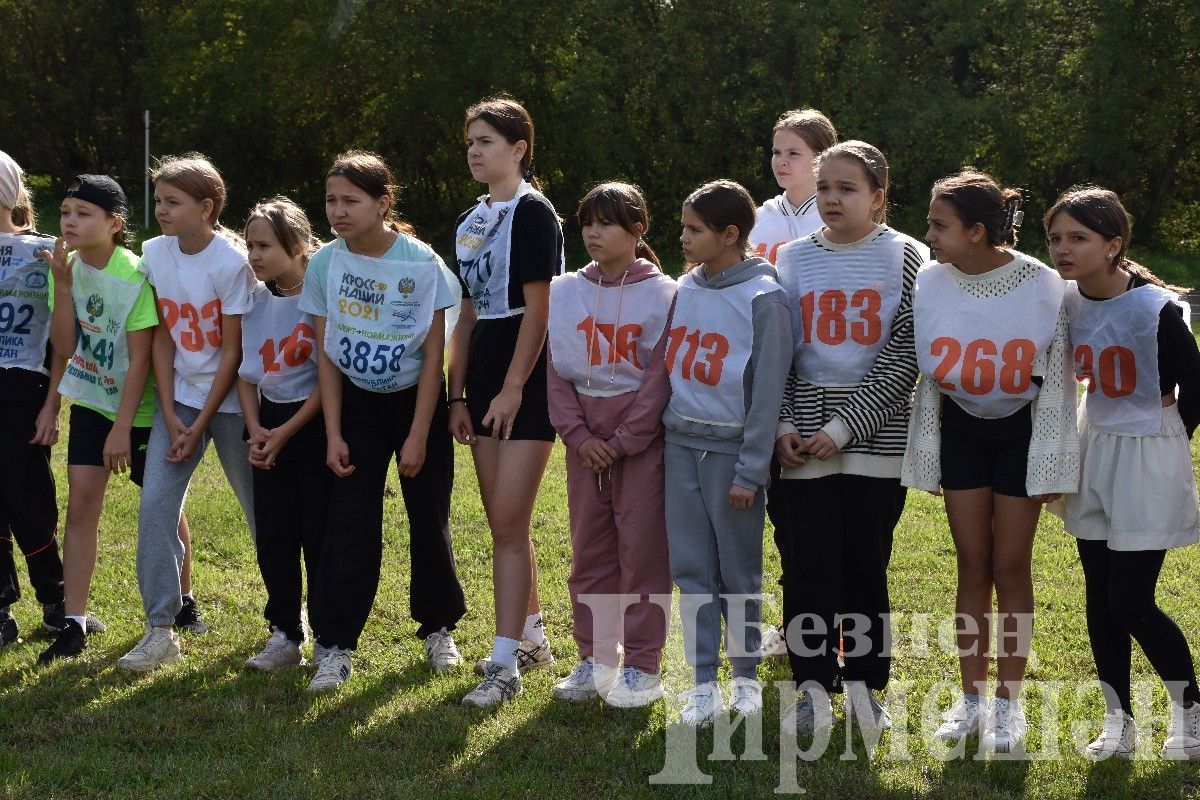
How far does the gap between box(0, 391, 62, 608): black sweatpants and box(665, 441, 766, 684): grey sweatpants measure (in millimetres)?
2436

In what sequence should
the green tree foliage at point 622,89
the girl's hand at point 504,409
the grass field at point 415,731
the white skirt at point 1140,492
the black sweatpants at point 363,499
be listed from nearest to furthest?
→ the grass field at point 415,731 → the white skirt at point 1140,492 → the girl's hand at point 504,409 → the black sweatpants at point 363,499 → the green tree foliage at point 622,89

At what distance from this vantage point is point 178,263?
188 inches

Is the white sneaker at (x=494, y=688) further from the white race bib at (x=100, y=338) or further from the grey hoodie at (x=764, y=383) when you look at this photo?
the white race bib at (x=100, y=338)

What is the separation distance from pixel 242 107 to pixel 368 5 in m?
3.66

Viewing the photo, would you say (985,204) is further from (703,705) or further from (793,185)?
(703,705)

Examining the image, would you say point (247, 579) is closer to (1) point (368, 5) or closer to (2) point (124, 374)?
(2) point (124, 374)

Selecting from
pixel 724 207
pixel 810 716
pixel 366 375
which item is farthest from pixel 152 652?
pixel 724 207

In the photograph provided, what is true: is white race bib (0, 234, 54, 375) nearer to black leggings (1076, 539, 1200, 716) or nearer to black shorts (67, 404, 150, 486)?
black shorts (67, 404, 150, 486)

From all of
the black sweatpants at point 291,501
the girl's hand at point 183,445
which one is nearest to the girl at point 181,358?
the girl's hand at point 183,445

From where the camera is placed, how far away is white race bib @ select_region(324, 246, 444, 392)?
4.46 metres

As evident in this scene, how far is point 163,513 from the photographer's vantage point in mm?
4734

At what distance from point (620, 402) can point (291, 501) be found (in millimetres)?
1287

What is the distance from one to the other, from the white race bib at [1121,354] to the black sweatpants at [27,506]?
3.65 meters

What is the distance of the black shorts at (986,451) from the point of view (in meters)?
3.81
